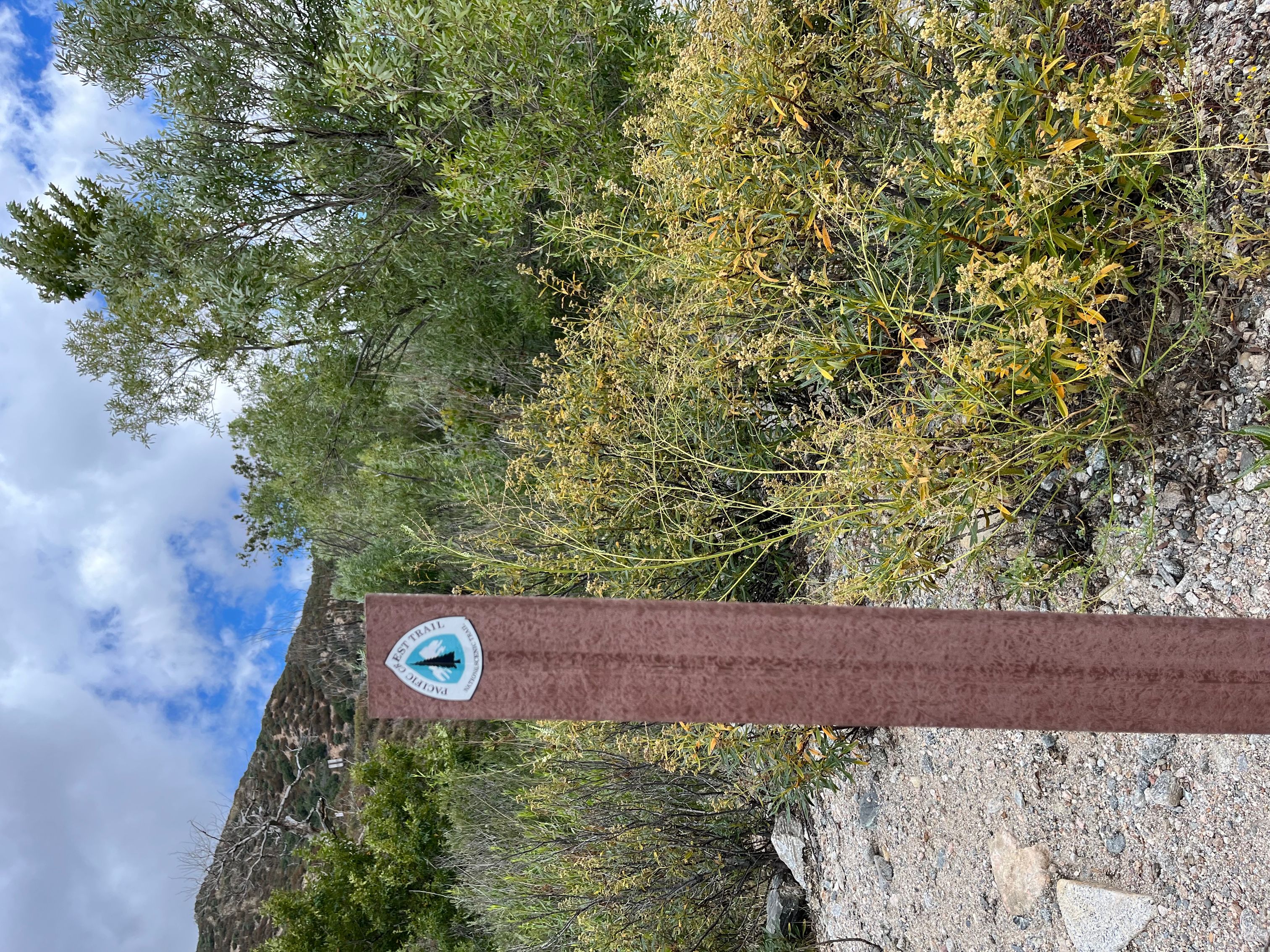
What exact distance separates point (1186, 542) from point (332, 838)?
9978 mm

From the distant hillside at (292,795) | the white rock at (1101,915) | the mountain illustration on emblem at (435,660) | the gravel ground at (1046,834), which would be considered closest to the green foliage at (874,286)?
the gravel ground at (1046,834)

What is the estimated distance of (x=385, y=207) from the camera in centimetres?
680

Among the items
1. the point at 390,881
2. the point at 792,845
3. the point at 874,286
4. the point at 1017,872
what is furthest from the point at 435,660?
the point at 390,881

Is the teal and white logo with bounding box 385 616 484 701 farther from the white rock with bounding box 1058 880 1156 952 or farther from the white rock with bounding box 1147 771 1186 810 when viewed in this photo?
the white rock with bounding box 1058 880 1156 952

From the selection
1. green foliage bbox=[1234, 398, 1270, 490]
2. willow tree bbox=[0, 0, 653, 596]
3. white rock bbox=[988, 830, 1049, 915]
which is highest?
willow tree bbox=[0, 0, 653, 596]

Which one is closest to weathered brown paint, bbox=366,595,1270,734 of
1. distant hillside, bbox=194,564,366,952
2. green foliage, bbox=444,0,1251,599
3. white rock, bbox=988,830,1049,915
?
green foliage, bbox=444,0,1251,599

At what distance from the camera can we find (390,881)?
9.23m

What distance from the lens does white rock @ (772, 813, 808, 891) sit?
546cm

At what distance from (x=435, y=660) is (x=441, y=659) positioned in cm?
1

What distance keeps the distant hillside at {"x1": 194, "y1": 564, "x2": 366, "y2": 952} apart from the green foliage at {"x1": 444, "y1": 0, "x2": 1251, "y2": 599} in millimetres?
8698

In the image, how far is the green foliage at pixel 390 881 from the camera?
912 centimetres

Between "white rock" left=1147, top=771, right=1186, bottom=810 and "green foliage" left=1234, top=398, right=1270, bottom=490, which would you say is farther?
"white rock" left=1147, top=771, right=1186, bottom=810

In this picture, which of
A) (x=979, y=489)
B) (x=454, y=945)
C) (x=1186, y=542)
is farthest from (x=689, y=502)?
(x=454, y=945)

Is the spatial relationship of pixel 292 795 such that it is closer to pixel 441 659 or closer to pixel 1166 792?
pixel 1166 792
